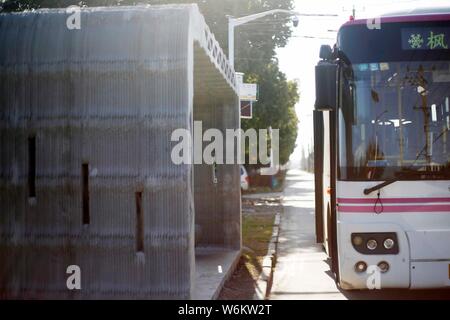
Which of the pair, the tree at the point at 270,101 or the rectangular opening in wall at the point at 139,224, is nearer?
the rectangular opening in wall at the point at 139,224

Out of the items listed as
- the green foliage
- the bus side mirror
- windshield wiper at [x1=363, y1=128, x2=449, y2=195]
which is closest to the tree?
the green foliage

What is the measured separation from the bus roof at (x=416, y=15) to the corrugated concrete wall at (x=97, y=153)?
220 cm

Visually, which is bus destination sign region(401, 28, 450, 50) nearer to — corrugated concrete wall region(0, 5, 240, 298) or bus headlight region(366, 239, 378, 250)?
bus headlight region(366, 239, 378, 250)

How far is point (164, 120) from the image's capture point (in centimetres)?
646

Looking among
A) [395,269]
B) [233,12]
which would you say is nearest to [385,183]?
[395,269]

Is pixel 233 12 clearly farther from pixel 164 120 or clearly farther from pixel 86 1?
pixel 164 120

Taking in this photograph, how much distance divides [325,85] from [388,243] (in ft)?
6.31

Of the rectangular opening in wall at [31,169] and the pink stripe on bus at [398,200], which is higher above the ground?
the rectangular opening in wall at [31,169]

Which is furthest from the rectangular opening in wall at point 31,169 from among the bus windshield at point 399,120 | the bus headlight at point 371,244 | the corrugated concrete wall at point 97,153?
the bus headlight at point 371,244

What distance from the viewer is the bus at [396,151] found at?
6.96m

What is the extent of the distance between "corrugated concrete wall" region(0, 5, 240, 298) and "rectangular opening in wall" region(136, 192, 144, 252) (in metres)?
0.01

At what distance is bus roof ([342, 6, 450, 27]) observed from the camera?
23.5 ft

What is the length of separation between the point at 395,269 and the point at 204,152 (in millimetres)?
5360
